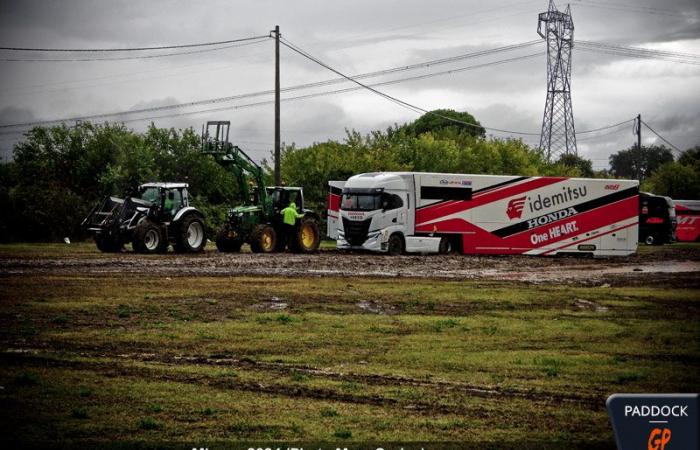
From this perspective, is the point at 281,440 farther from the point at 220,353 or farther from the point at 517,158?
the point at 517,158

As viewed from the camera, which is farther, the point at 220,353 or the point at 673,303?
the point at 673,303

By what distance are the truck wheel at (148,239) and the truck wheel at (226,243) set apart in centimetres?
350

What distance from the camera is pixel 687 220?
75.1 m

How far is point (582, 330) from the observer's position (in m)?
20.4

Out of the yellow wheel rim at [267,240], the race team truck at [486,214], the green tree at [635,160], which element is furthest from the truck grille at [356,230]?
the green tree at [635,160]

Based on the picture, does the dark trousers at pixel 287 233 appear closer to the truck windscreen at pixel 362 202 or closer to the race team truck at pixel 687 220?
the truck windscreen at pixel 362 202

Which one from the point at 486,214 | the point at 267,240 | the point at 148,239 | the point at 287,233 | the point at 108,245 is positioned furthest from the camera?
the point at 486,214

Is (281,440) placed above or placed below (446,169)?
below

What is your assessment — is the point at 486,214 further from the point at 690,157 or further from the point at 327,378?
the point at 690,157

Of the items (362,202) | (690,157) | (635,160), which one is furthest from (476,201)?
(635,160)

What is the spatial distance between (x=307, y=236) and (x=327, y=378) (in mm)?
29073

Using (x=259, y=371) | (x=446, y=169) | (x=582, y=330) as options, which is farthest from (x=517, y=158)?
(x=259, y=371)

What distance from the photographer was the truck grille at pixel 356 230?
42.9 m

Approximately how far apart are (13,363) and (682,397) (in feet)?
34.4
